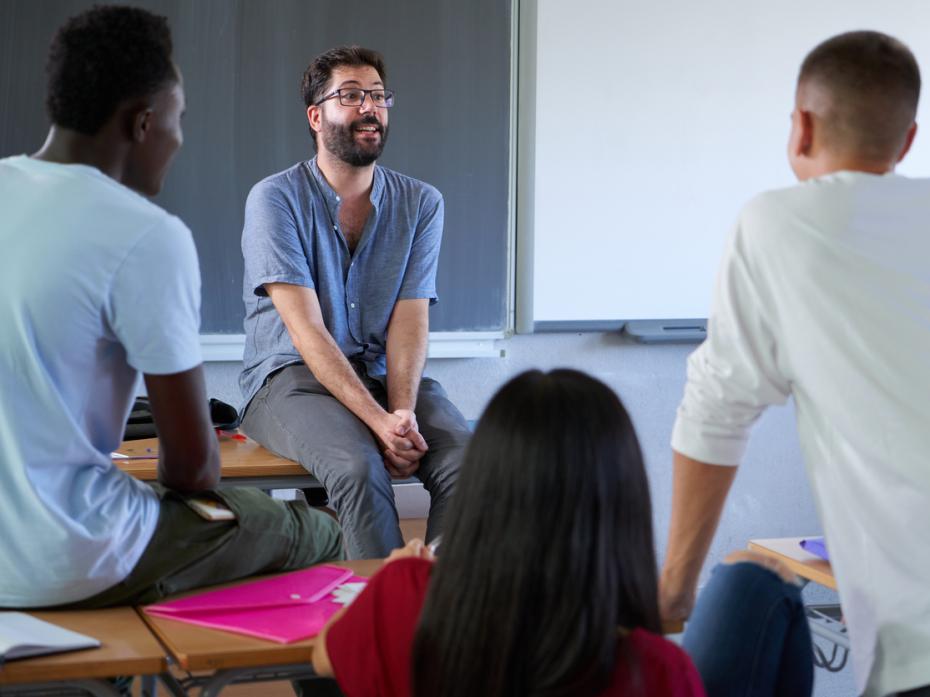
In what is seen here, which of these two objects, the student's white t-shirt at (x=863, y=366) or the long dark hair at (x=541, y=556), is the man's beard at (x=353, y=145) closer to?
the student's white t-shirt at (x=863, y=366)

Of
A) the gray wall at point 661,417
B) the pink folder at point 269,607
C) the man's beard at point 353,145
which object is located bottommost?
the gray wall at point 661,417

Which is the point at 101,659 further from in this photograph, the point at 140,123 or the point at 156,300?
the point at 140,123

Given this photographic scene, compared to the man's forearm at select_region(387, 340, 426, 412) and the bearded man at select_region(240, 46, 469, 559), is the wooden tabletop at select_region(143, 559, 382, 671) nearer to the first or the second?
the bearded man at select_region(240, 46, 469, 559)

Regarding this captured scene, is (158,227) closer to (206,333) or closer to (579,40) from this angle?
(206,333)

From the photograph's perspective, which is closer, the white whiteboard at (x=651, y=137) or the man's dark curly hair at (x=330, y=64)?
the man's dark curly hair at (x=330, y=64)

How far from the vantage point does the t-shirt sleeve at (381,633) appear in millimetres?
1346

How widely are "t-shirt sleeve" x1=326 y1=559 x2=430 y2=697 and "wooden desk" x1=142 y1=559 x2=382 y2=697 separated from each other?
23 centimetres

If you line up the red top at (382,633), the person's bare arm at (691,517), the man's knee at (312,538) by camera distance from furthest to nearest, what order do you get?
the man's knee at (312,538) → the person's bare arm at (691,517) → the red top at (382,633)

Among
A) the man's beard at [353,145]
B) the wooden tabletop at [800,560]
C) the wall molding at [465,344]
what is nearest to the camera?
the wooden tabletop at [800,560]

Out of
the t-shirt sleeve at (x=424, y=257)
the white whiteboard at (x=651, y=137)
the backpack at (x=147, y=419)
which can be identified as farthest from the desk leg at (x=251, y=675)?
the white whiteboard at (x=651, y=137)

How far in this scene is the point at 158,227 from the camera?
1689mm

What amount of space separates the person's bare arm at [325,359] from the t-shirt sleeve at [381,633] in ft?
5.23

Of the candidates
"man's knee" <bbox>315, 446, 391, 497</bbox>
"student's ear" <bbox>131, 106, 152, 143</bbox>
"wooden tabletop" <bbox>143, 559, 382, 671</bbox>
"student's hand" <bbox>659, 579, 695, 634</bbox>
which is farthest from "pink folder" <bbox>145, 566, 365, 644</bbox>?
"man's knee" <bbox>315, 446, 391, 497</bbox>

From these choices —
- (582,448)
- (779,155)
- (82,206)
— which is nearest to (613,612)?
(582,448)
